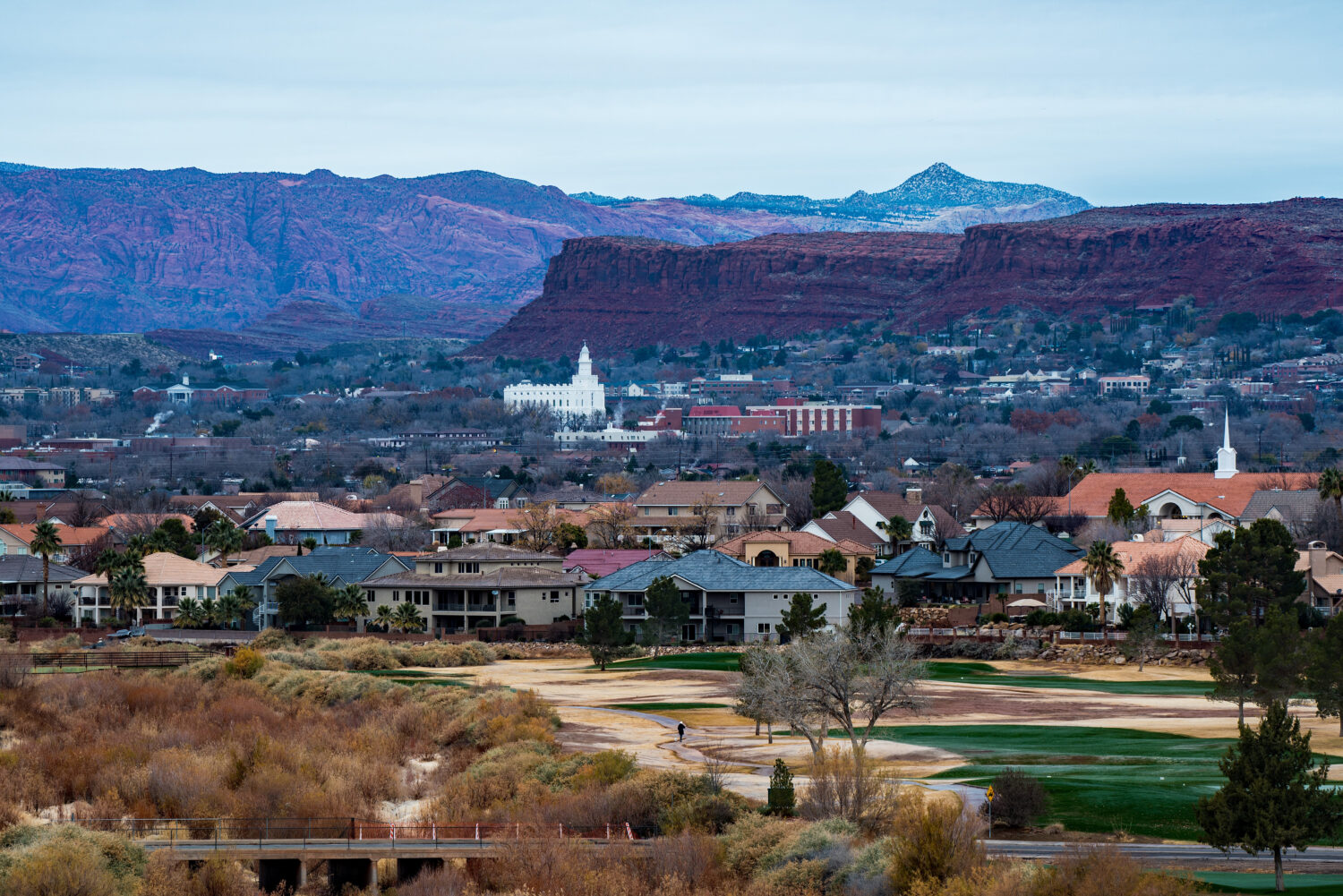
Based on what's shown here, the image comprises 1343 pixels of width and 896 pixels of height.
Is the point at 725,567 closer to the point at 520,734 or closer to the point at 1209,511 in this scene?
the point at 1209,511

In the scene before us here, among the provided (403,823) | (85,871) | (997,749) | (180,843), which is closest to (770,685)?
(997,749)

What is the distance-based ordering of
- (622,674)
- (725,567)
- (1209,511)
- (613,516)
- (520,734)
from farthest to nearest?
(613,516) → (1209,511) → (725,567) → (622,674) → (520,734)

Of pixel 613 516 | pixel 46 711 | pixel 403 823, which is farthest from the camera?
pixel 613 516

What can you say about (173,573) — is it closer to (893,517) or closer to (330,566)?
(330,566)

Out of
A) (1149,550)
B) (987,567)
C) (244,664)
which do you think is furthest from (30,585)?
(1149,550)

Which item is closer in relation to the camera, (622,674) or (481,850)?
(481,850)

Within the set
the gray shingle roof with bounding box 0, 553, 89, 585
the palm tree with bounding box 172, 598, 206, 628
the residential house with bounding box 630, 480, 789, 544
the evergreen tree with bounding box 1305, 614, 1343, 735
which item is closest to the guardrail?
the evergreen tree with bounding box 1305, 614, 1343, 735

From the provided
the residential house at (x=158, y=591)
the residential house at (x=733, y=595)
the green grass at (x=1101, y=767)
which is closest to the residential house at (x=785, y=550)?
the residential house at (x=733, y=595)
